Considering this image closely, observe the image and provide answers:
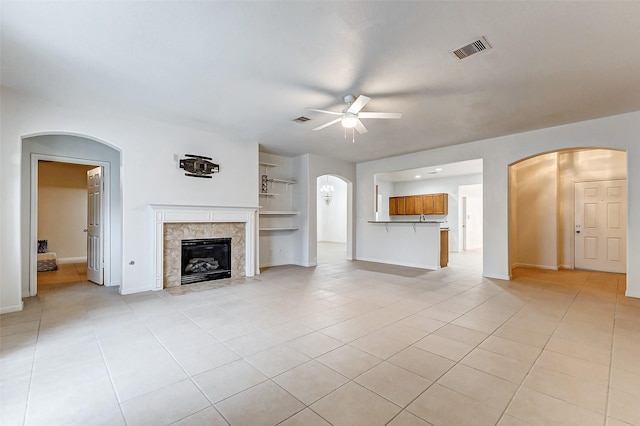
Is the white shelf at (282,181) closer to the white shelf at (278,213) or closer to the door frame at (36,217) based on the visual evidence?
the white shelf at (278,213)

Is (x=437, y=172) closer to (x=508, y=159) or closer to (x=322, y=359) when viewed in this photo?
(x=508, y=159)

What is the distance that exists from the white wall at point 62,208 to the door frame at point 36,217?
2761 millimetres

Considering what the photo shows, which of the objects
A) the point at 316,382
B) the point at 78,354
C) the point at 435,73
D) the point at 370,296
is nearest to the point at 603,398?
the point at 316,382

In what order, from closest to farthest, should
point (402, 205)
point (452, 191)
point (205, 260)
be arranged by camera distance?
point (205, 260)
point (452, 191)
point (402, 205)

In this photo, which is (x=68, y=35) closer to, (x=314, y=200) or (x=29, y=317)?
(x=29, y=317)

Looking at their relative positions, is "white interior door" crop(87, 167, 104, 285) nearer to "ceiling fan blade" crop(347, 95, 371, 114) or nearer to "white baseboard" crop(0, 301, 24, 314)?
"white baseboard" crop(0, 301, 24, 314)

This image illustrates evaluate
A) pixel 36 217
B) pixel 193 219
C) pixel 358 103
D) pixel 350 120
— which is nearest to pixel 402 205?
pixel 350 120

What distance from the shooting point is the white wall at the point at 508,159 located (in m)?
4.30

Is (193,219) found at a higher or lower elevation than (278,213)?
lower

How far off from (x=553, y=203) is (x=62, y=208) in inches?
491

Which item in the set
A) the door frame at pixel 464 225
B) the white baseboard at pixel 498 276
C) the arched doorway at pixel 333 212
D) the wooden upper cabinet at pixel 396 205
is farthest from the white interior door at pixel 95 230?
the door frame at pixel 464 225

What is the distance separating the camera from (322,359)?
2393 millimetres

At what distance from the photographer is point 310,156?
7.07 metres

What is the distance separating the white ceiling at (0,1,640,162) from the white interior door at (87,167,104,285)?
6.21ft
